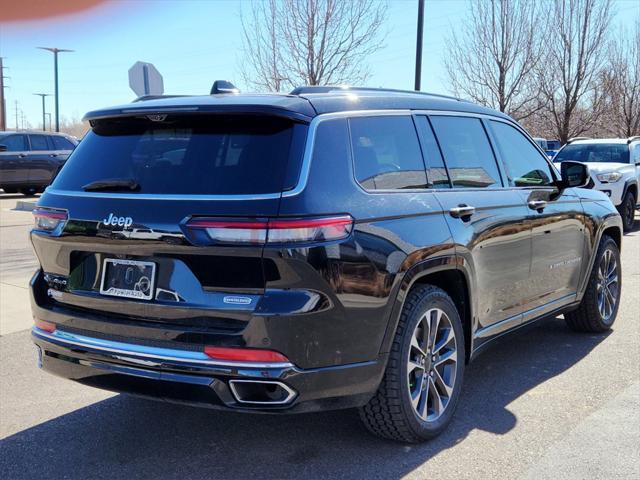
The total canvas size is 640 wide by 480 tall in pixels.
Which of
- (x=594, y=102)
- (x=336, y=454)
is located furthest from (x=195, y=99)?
(x=594, y=102)

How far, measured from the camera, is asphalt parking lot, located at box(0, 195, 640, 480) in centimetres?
332

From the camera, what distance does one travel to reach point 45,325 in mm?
3424

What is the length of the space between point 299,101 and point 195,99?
576mm

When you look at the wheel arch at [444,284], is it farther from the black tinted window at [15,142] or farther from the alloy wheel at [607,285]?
the black tinted window at [15,142]

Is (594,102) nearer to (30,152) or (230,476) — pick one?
(30,152)

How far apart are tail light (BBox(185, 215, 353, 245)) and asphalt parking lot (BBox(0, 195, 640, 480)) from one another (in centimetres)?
118

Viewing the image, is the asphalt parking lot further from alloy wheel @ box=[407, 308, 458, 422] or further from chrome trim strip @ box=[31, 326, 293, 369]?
chrome trim strip @ box=[31, 326, 293, 369]

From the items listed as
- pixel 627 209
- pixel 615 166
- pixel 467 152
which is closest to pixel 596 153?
pixel 615 166

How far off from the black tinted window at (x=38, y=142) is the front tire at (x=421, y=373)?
18304 mm

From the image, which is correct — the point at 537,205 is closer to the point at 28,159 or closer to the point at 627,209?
the point at 627,209

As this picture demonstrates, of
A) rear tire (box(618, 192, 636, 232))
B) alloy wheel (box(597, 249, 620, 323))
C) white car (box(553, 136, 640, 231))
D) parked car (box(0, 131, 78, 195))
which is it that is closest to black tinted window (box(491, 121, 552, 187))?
alloy wheel (box(597, 249, 620, 323))

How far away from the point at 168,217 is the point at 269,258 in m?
0.50

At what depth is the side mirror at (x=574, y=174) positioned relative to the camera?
203 inches

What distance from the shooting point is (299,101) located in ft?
10.5
